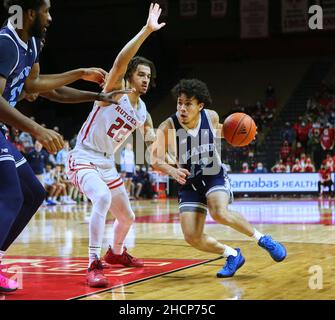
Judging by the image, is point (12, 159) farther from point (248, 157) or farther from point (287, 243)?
point (248, 157)

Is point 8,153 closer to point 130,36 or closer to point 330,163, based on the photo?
point 330,163

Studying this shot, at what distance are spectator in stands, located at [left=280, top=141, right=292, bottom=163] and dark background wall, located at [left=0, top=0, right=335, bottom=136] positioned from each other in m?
7.08

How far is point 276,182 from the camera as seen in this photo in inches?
809

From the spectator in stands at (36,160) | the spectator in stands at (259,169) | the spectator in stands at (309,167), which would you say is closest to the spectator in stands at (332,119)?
the spectator in stands at (309,167)

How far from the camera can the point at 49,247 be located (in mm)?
7852

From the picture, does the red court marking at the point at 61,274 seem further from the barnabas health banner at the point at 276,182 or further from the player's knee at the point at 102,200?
the barnabas health banner at the point at 276,182

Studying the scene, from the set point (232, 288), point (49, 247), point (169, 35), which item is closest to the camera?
point (232, 288)

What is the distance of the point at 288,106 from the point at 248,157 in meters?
5.96

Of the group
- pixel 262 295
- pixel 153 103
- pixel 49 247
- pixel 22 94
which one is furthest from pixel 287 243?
pixel 153 103

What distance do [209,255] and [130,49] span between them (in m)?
2.77

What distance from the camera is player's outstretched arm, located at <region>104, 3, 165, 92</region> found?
16.7 ft

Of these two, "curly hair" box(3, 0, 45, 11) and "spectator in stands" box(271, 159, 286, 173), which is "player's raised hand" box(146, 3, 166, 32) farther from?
"spectator in stands" box(271, 159, 286, 173)

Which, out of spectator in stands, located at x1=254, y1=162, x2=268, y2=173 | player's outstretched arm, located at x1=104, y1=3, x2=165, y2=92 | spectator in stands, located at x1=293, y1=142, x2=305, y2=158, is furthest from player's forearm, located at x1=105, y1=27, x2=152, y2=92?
spectator in stands, located at x1=293, y1=142, x2=305, y2=158

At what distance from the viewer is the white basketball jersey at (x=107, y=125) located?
19.4 ft
